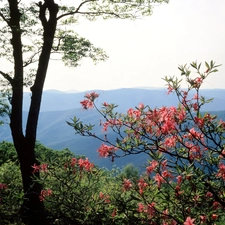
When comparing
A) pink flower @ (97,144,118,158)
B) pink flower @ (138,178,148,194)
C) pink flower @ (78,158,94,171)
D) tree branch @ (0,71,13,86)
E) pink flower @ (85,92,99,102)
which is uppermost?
tree branch @ (0,71,13,86)

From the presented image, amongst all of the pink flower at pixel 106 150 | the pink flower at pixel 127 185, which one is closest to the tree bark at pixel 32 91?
the pink flower at pixel 106 150

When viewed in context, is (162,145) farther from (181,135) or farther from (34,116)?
(34,116)

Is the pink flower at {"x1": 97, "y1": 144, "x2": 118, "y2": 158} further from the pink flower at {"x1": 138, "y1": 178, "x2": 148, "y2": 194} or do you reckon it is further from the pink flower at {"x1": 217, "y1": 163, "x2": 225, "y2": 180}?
the pink flower at {"x1": 217, "y1": 163, "x2": 225, "y2": 180}

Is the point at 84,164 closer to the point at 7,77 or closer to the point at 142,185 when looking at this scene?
the point at 142,185

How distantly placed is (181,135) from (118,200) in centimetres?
101

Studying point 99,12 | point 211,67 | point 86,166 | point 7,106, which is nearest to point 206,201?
point 211,67

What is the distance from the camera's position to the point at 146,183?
11.5 feet

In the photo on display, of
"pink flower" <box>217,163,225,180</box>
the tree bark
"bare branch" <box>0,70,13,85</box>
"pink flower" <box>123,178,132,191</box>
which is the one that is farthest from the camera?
"bare branch" <box>0,70,13,85</box>

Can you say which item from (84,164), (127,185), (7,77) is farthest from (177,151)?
(7,77)

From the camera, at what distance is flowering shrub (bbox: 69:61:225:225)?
313cm

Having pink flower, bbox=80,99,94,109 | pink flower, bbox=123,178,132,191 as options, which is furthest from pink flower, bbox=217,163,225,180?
pink flower, bbox=80,99,94,109

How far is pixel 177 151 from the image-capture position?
3609mm

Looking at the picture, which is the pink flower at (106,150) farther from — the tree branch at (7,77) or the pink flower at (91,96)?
the tree branch at (7,77)

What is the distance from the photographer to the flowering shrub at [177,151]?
3133 mm
